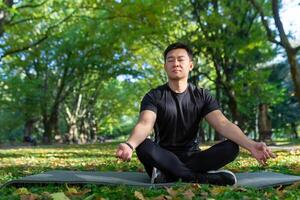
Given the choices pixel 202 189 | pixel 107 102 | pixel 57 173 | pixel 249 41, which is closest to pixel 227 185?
pixel 202 189

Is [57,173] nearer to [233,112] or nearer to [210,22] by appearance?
Result: [210,22]

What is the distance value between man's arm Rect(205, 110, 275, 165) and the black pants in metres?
0.12

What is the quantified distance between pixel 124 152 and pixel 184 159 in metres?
1.17

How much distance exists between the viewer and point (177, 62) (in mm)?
4574

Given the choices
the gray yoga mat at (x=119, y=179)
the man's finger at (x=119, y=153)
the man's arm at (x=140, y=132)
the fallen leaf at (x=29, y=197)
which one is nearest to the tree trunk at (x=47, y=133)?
the gray yoga mat at (x=119, y=179)

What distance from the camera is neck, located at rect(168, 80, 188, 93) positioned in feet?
15.3

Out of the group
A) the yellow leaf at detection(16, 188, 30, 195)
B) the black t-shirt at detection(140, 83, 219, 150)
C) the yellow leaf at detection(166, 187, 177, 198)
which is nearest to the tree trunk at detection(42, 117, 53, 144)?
the black t-shirt at detection(140, 83, 219, 150)

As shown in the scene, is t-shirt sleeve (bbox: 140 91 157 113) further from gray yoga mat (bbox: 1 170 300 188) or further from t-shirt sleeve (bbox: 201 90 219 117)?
gray yoga mat (bbox: 1 170 300 188)

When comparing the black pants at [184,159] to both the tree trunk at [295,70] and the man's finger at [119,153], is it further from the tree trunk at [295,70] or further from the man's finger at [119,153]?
the tree trunk at [295,70]

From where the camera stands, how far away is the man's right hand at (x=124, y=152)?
A: 3.66 metres

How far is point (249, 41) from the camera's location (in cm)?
1817

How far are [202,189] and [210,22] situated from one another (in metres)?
15.2

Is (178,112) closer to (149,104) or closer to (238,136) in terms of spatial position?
(149,104)

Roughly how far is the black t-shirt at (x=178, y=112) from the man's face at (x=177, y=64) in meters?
0.21
